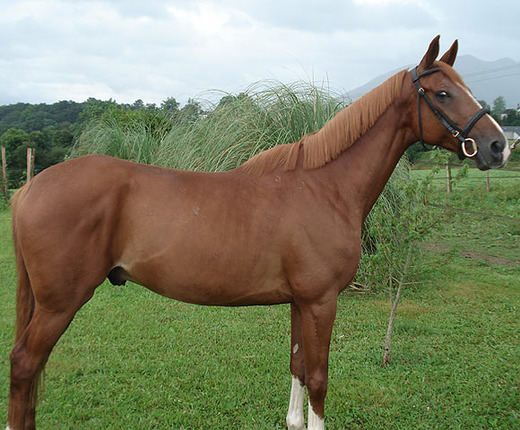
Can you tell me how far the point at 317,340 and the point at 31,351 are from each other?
1.54m

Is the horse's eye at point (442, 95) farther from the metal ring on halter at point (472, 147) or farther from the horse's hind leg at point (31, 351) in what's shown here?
the horse's hind leg at point (31, 351)

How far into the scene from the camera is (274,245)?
2.22m

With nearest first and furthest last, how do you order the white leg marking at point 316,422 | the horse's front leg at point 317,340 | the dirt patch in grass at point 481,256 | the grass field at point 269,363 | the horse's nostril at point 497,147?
the horse's nostril at point 497,147 < the horse's front leg at point 317,340 < the white leg marking at point 316,422 < the grass field at point 269,363 < the dirt patch in grass at point 481,256

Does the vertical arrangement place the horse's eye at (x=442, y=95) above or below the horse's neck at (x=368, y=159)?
above

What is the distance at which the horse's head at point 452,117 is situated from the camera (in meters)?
2.14

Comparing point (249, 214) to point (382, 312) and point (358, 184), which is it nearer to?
point (358, 184)

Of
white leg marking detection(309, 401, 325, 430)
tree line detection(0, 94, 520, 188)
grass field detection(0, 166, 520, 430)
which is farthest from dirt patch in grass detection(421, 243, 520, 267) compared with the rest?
white leg marking detection(309, 401, 325, 430)

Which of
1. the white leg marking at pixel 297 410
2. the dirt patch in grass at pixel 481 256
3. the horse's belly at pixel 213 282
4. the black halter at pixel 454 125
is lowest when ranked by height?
the dirt patch in grass at pixel 481 256

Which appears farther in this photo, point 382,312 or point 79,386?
point 382,312

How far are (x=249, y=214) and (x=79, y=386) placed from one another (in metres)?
2.31

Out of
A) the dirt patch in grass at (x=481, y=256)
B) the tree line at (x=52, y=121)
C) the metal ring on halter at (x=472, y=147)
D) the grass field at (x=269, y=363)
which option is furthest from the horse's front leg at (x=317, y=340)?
the tree line at (x=52, y=121)

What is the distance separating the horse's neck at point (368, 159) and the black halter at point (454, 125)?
0.14 metres

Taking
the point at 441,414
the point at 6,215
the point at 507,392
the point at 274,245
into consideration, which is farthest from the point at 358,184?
the point at 6,215

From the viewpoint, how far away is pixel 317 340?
2273 mm
